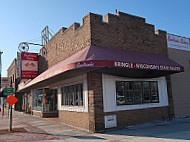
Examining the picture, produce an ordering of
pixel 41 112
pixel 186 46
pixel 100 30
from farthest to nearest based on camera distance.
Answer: pixel 41 112, pixel 186 46, pixel 100 30

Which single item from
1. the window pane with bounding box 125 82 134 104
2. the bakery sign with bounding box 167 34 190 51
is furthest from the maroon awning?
the bakery sign with bounding box 167 34 190 51

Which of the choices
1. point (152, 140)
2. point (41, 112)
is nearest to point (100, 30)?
point (152, 140)

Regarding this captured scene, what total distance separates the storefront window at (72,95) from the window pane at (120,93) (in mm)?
2104

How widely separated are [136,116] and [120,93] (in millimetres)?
1729

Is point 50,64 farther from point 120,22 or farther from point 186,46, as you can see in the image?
point 186,46

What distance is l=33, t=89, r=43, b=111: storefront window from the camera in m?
18.6

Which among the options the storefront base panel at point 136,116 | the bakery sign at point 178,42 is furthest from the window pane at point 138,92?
the bakery sign at point 178,42

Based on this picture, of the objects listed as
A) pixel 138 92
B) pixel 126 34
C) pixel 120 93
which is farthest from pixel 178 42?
pixel 120 93

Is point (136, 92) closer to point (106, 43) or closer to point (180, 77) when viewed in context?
point (106, 43)

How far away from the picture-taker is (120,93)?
1034 cm

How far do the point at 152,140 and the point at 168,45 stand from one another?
8664mm

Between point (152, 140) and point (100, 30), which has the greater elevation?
point (100, 30)

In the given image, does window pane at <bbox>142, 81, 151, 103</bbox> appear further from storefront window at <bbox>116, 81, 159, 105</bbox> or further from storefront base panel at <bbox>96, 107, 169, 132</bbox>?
storefront base panel at <bbox>96, 107, 169, 132</bbox>

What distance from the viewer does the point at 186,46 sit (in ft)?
49.4
